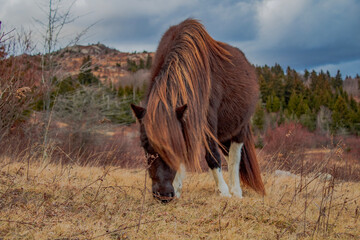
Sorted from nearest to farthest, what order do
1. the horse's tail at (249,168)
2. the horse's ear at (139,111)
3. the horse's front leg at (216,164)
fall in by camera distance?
the horse's ear at (139,111)
the horse's front leg at (216,164)
the horse's tail at (249,168)

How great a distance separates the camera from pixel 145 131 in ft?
11.0

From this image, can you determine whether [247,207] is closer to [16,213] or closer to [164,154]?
[164,154]

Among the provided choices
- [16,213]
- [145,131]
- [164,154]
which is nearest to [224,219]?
[164,154]

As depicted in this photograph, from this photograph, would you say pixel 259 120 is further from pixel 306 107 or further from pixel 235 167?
pixel 235 167

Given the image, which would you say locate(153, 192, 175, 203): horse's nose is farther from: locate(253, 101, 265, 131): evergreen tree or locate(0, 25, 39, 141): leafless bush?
locate(253, 101, 265, 131): evergreen tree

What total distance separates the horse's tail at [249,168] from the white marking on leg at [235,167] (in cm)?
26

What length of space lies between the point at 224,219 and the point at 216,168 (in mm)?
1284

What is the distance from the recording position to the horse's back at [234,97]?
4.66 metres

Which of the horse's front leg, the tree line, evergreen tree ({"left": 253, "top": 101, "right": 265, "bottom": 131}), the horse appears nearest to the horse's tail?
the horse

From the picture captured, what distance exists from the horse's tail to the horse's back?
0.40 meters

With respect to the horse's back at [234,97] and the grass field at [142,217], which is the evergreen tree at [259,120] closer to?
the horse's back at [234,97]

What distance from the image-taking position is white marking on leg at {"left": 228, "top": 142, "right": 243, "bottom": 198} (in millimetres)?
5053

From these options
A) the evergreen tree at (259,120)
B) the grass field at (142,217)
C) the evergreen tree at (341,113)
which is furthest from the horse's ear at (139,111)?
the evergreen tree at (341,113)

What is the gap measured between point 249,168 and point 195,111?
2.35m
